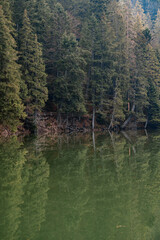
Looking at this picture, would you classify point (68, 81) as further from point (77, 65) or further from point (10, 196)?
point (10, 196)

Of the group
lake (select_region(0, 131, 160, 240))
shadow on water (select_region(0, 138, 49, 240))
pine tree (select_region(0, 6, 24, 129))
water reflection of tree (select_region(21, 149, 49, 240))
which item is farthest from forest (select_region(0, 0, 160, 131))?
lake (select_region(0, 131, 160, 240))

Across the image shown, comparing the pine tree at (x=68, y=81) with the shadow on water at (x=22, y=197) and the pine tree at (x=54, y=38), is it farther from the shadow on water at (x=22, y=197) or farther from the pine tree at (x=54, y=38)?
the shadow on water at (x=22, y=197)

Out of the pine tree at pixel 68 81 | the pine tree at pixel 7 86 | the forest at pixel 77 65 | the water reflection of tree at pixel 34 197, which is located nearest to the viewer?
the water reflection of tree at pixel 34 197

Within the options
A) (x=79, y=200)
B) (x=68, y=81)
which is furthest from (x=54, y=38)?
(x=79, y=200)

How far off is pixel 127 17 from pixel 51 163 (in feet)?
125

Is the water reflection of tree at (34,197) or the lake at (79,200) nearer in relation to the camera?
the lake at (79,200)

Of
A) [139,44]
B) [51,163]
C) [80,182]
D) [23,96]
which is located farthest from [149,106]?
[80,182]

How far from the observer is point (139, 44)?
39.9 metres

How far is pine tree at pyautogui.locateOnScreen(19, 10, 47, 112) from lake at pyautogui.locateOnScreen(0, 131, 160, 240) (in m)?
16.0

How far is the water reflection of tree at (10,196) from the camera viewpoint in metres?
4.84

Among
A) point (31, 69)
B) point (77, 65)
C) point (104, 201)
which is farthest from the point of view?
point (77, 65)

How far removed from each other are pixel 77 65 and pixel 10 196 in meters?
25.3

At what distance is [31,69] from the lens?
26.7m

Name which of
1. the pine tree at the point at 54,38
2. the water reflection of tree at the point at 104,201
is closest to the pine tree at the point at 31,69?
the pine tree at the point at 54,38
